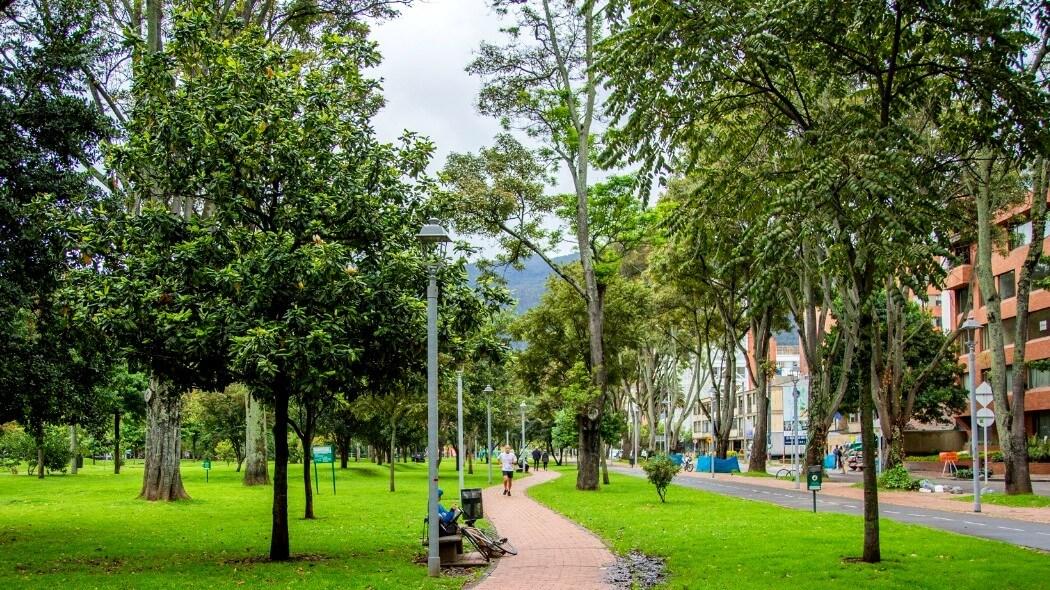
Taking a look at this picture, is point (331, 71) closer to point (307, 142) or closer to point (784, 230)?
point (307, 142)

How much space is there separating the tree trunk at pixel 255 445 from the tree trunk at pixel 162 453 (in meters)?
7.64

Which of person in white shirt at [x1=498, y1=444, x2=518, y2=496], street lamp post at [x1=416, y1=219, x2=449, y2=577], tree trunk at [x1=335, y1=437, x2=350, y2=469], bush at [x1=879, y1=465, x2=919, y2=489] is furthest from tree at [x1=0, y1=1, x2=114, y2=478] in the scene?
tree trunk at [x1=335, y1=437, x2=350, y2=469]

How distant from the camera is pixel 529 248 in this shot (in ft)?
117

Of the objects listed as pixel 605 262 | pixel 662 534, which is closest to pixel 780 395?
pixel 605 262

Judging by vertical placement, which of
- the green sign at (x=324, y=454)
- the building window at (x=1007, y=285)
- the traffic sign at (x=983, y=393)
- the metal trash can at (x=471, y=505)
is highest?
the building window at (x=1007, y=285)

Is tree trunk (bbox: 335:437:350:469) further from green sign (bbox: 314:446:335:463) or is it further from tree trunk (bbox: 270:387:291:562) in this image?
tree trunk (bbox: 270:387:291:562)

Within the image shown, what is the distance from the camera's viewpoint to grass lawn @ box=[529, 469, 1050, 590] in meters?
11.1

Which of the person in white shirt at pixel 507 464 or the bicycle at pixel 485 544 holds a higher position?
the bicycle at pixel 485 544

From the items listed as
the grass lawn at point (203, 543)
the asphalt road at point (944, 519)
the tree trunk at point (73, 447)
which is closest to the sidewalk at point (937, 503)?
the asphalt road at point (944, 519)

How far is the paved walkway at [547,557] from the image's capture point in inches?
454

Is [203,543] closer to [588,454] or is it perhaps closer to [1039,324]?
[588,454]

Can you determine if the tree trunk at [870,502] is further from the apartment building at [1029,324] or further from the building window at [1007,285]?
the building window at [1007,285]

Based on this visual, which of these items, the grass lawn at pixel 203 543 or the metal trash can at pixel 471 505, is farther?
the metal trash can at pixel 471 505

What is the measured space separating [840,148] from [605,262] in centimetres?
2348
